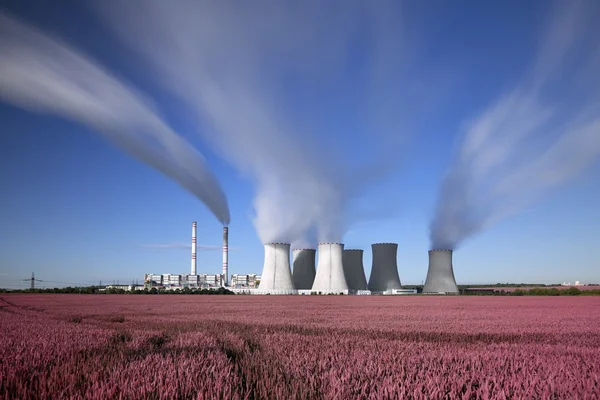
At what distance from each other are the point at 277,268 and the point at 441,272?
24868 millimetres

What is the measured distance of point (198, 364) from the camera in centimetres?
605

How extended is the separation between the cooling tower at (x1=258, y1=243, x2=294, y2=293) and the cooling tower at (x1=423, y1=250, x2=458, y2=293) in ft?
71.8

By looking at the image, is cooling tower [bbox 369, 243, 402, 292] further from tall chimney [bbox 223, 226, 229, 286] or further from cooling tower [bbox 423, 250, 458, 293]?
tall chimney [bbox 223, 226, 229, 286]

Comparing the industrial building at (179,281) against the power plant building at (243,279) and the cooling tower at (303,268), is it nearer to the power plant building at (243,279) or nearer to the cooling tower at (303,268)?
the power plant building at (243,279)

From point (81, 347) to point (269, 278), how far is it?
196ft

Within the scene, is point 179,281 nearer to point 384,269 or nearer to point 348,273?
point 348,273

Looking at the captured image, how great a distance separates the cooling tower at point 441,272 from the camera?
2638 inches

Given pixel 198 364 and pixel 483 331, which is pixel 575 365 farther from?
pixel 483 331

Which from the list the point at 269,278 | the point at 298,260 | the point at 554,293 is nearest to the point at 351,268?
the point at 298,260

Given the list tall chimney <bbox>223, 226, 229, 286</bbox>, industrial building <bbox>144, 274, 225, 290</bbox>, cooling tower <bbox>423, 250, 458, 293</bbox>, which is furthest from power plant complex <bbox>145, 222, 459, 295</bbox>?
industrial building <bbox>144, 274, 225, 290</bbox>

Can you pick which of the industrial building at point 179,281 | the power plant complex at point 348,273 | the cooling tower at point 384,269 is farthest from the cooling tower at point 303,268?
the industrial building at point 179,281

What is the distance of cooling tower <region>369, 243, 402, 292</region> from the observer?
68812 mm

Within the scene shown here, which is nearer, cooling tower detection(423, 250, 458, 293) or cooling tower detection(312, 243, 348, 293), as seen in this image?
cooling tower detection(423, 250, 458, 293)

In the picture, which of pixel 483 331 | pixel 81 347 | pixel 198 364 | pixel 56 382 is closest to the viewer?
pixel 56 382
